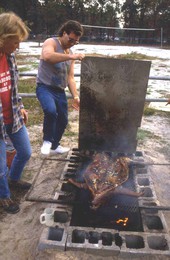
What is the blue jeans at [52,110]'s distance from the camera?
4.32m

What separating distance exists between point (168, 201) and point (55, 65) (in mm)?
2708

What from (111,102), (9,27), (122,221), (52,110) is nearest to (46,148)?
(52,110)

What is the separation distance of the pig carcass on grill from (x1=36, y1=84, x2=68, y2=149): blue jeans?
99 cm

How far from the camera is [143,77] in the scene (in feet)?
12.4

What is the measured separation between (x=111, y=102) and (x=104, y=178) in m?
1.19

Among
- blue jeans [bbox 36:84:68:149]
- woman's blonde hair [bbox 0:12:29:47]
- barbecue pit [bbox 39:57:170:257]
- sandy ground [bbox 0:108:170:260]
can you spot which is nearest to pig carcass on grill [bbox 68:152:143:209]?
barbecue pit [bbox 39:57:170:257]

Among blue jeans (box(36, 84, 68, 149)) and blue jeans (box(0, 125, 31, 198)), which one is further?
blue jeans (box(36, 84, 68, 149))

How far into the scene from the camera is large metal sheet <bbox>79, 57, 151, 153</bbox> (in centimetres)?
379

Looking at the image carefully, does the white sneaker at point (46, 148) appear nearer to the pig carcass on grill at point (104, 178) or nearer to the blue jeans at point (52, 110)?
the blue jeans at point (52, 110)

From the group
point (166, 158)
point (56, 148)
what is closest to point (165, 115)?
point (166, 158)

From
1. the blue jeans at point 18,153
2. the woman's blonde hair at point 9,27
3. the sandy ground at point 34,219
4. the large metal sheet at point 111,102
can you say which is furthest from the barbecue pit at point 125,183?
the woman's blonde hair at point 9,27

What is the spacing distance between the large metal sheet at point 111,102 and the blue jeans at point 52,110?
53cm

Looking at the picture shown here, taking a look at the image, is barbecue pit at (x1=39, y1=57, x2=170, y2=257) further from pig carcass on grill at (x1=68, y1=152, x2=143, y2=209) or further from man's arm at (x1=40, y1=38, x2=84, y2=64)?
man's arm at (x1=40, y1=38, x2=84, y2=64)

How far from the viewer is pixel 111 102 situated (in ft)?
13.2
